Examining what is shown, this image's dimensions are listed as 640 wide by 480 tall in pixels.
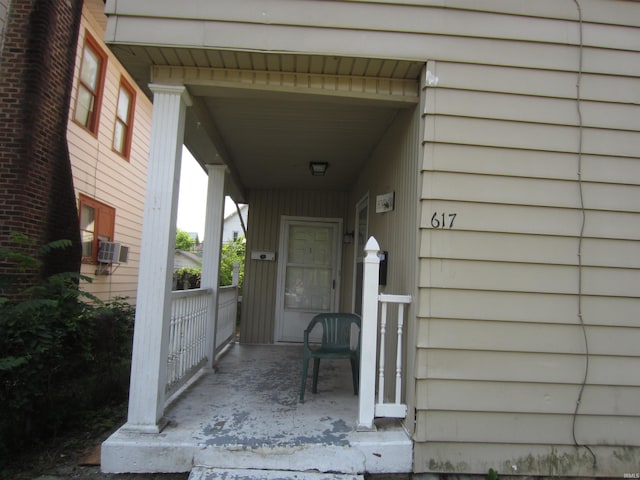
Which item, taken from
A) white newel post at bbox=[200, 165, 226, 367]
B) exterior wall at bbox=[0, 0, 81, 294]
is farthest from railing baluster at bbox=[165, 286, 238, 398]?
exterior wall at bbox=[0, 0, 81, 294]

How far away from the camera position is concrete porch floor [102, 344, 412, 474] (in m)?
2.22

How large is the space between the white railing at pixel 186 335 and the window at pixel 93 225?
3.59 m

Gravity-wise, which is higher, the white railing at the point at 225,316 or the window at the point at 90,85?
the window at the point at 90,85

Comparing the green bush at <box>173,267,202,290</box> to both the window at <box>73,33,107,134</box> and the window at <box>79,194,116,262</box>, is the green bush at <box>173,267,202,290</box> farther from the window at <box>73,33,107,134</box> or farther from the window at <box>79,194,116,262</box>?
the window at <box>73,33,107,134</box>

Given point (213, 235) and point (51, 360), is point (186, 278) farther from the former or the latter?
point (51, 360)

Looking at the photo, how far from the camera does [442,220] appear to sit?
2416 mm

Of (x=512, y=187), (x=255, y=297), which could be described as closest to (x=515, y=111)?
(x=512, y=187)

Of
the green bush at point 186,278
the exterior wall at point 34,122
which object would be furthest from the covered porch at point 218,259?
the green bush at point 186,278

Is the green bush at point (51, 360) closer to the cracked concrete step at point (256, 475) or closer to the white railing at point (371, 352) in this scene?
the cracked concrete step at point (256, 475)

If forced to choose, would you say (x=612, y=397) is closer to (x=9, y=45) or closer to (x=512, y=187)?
(x=512, y=187)

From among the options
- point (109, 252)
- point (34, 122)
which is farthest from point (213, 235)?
point (109, 252)

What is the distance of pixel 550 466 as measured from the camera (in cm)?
238

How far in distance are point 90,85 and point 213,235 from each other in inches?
161

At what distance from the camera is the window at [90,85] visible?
5875mm
